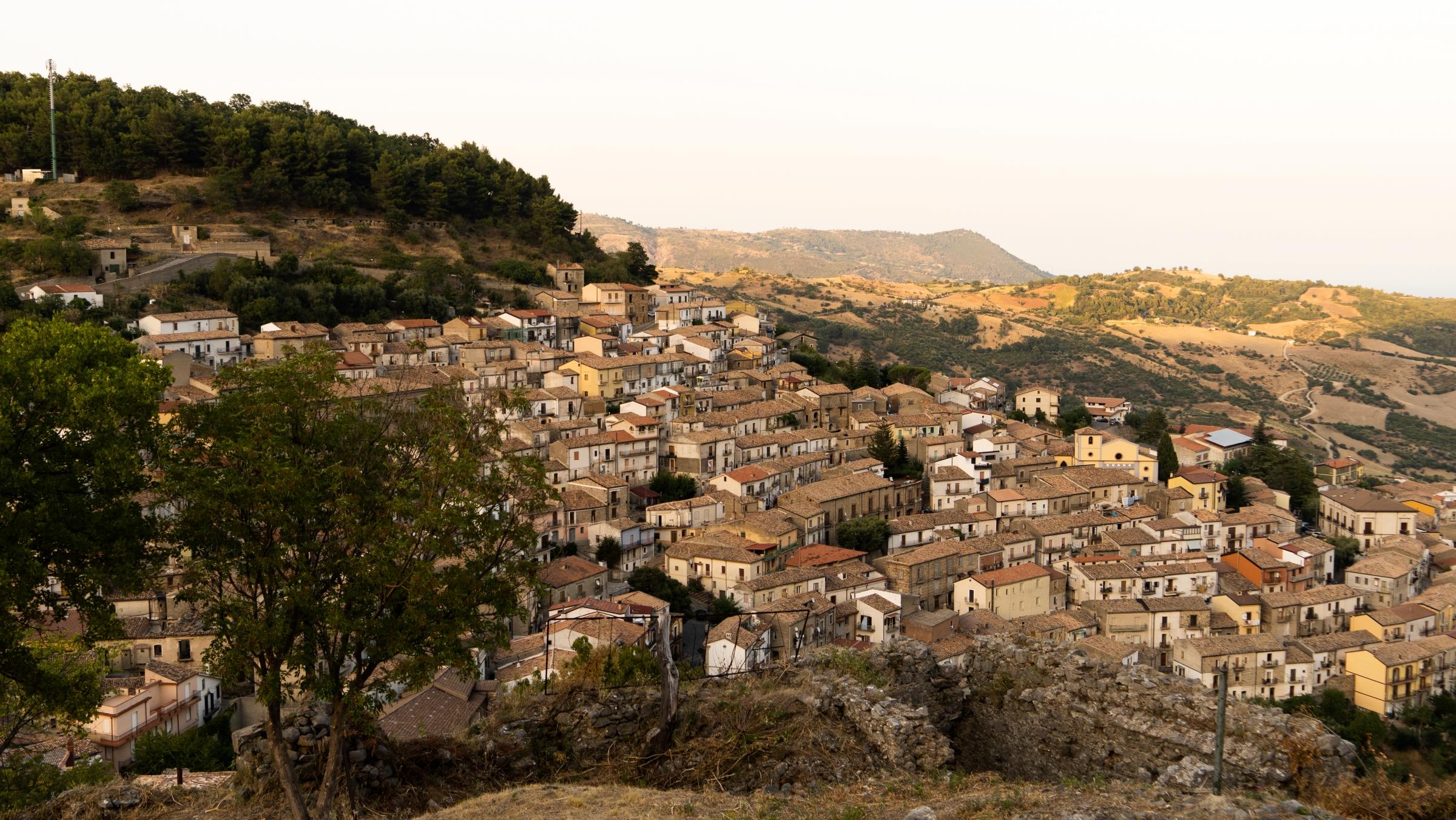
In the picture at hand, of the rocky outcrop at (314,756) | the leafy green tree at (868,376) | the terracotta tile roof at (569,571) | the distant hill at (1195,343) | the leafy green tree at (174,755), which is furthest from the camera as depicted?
the distant hill at (1195,343)

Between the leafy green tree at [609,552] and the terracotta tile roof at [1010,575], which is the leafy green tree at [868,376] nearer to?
the terracotta tile roof at [1010,575]

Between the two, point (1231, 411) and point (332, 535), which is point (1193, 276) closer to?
point (1231, 411)

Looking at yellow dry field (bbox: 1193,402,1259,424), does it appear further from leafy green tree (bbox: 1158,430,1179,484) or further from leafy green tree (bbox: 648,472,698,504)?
leafy green tree (bbox: 648,472,698,504)

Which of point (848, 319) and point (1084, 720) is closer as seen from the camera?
point (1084, 720)

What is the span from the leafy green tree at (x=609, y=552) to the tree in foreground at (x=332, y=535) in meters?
24.9

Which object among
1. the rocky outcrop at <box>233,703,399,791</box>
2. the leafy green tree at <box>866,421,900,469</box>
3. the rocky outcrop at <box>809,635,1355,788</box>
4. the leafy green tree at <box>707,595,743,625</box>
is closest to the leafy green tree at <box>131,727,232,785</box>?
the rocky outcrop at <box>233,703,399,791</box>

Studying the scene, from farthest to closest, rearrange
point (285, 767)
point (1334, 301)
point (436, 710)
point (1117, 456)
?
point (1334, 301), point (1117, 456), point (436, 710), point (285, 767)

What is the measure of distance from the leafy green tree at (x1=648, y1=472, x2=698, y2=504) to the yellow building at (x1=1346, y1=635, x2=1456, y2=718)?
21.5 meters

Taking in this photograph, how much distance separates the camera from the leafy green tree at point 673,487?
40750mm

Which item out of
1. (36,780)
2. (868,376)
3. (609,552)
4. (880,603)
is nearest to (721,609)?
(880,603)

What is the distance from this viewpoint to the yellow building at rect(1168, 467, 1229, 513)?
151 feet

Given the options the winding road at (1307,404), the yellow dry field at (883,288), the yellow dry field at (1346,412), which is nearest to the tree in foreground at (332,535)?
the winding road at (1307,404)

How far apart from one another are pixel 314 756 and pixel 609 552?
25.1 meters

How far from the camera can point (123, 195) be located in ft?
192
